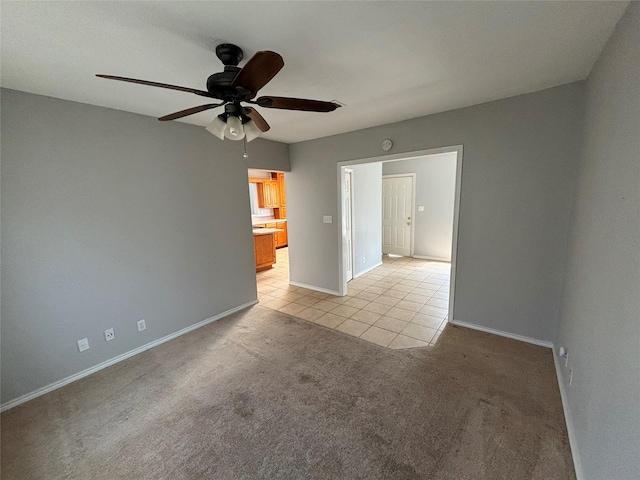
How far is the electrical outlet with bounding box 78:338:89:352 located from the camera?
7.52 feet

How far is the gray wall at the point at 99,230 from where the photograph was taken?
77.2 inches

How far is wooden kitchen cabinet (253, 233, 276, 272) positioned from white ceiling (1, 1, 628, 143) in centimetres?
337

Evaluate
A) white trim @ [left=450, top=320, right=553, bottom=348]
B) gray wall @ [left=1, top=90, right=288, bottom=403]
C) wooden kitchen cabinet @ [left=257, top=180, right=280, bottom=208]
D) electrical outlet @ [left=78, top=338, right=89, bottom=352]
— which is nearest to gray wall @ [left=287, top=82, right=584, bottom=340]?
white trim @ [left=450, top=320, right=553, bottom=348]

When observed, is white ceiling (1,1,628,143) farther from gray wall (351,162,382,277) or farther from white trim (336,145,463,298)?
gray wall (351,162,382,277)

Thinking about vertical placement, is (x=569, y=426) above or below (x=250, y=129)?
below

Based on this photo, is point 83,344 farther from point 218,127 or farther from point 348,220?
point 348,220

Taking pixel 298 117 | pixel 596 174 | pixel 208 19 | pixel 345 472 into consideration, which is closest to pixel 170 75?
pixel 208 19

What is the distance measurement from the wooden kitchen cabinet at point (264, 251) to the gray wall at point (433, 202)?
3468 millimetres

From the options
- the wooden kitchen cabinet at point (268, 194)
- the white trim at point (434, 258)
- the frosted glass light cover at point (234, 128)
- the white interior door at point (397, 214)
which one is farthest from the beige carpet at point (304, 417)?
the wooden kitchen cabinet at point (268, 194)

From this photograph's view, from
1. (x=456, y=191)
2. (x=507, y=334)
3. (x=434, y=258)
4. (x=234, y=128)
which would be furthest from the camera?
(x=434, y=258)

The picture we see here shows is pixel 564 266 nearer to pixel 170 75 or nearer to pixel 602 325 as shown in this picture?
pixel 602 325

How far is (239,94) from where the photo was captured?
141 centimetres

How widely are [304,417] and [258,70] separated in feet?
6.92

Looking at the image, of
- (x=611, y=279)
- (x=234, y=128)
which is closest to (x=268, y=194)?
(x=234, y=128)
